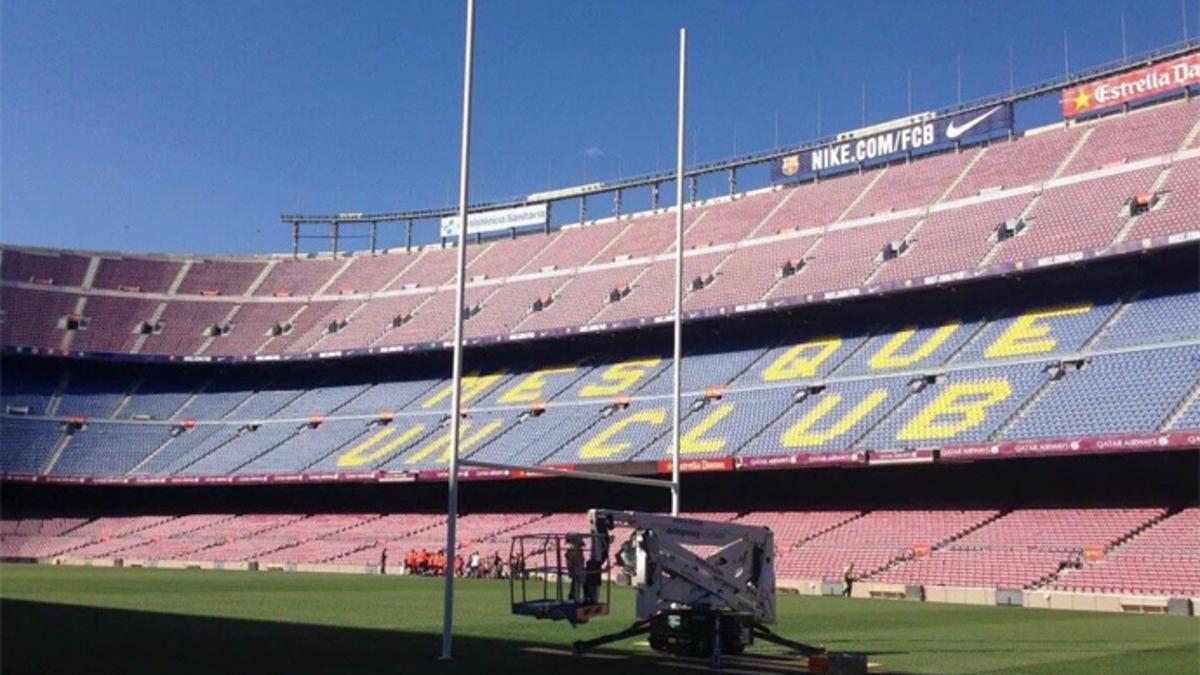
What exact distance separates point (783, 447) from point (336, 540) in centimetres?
2201

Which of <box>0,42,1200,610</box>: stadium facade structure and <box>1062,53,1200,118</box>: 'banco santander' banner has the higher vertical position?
<box>1062,53,1200,118</box>: 'banco santander' banner

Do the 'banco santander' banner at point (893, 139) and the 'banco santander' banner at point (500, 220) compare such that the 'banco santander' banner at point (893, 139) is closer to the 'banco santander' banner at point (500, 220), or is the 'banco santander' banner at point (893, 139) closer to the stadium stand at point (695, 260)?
the stadium stand at point (695, 260)

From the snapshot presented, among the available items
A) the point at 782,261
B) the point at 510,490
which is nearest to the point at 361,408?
the point at 510,490

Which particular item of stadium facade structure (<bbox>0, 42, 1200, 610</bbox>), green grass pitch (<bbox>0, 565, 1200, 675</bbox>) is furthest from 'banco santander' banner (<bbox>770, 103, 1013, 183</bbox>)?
green grass pitch (<bbox>0, 565, 1200, 675</bbox>)

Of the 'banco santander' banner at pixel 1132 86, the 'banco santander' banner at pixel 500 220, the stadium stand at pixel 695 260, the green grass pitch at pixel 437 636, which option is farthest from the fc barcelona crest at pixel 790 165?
the green grass pitch at pixel 437 636

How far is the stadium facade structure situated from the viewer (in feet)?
127

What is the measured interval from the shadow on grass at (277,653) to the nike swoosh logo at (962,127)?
45.2m

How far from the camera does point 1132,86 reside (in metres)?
52.2

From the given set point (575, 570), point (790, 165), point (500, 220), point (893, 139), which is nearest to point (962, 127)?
point (893, 139)

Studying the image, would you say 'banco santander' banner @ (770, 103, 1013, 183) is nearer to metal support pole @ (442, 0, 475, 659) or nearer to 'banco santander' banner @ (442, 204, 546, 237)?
'banco santander' banner @ (442, 204, 546, 237)

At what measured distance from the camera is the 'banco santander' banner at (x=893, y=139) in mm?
57594

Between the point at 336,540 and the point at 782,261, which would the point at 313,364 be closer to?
the point at 336,540

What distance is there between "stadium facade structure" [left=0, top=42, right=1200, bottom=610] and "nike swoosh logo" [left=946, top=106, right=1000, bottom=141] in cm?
106

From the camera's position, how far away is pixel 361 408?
64125 mm
